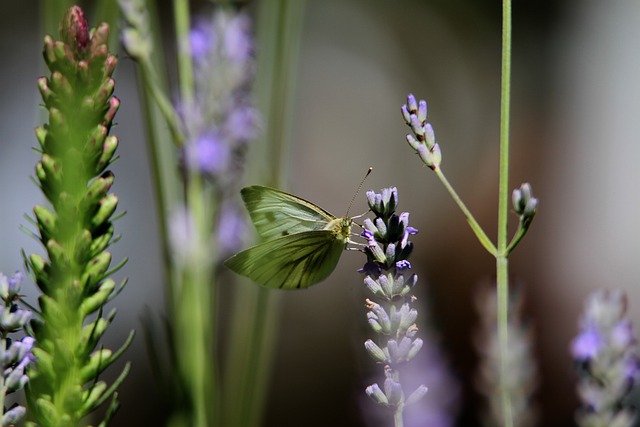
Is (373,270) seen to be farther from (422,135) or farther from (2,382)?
(2,382)

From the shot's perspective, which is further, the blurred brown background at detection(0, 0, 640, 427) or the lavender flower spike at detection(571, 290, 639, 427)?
the blurred brown background at detection(0, 0, 640, 427)

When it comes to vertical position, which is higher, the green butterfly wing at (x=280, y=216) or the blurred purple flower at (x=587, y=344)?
the green butterfly wing at (x=280, y=216)

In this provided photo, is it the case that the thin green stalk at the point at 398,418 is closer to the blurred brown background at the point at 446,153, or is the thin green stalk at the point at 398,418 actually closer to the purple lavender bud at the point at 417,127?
the purple lavender bud at the point at 417,127

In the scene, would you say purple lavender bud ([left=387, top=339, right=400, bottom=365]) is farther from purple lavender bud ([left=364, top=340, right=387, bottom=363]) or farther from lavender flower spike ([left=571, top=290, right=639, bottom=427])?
lavender flower spike ([left=571, top=290, right=639, bottom=427])

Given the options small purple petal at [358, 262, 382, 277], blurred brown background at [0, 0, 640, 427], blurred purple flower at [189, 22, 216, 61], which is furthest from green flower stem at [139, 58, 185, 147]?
blurred brown background at [0, 0, 640, 427]

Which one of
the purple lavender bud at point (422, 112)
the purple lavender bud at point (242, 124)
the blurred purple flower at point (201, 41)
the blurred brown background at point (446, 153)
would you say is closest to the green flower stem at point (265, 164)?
the purple lavender bud at point (242, 124)

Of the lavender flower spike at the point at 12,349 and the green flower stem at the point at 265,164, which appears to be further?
the green flower stem at the point at 265,164

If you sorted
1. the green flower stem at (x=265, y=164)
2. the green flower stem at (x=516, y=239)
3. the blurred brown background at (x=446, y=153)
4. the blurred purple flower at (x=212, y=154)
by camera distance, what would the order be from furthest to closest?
the blurred brown background at (x=446, y=153), the blurred purple flower at (x=212, y=154), the green flower stem at (x=265, y=164), the green flower stem at (x=516, y=239)

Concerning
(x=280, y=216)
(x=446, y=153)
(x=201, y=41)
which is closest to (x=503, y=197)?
(x=280, y=216)

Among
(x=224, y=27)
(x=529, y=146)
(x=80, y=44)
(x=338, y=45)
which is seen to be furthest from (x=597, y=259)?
(x=80, y=44)
